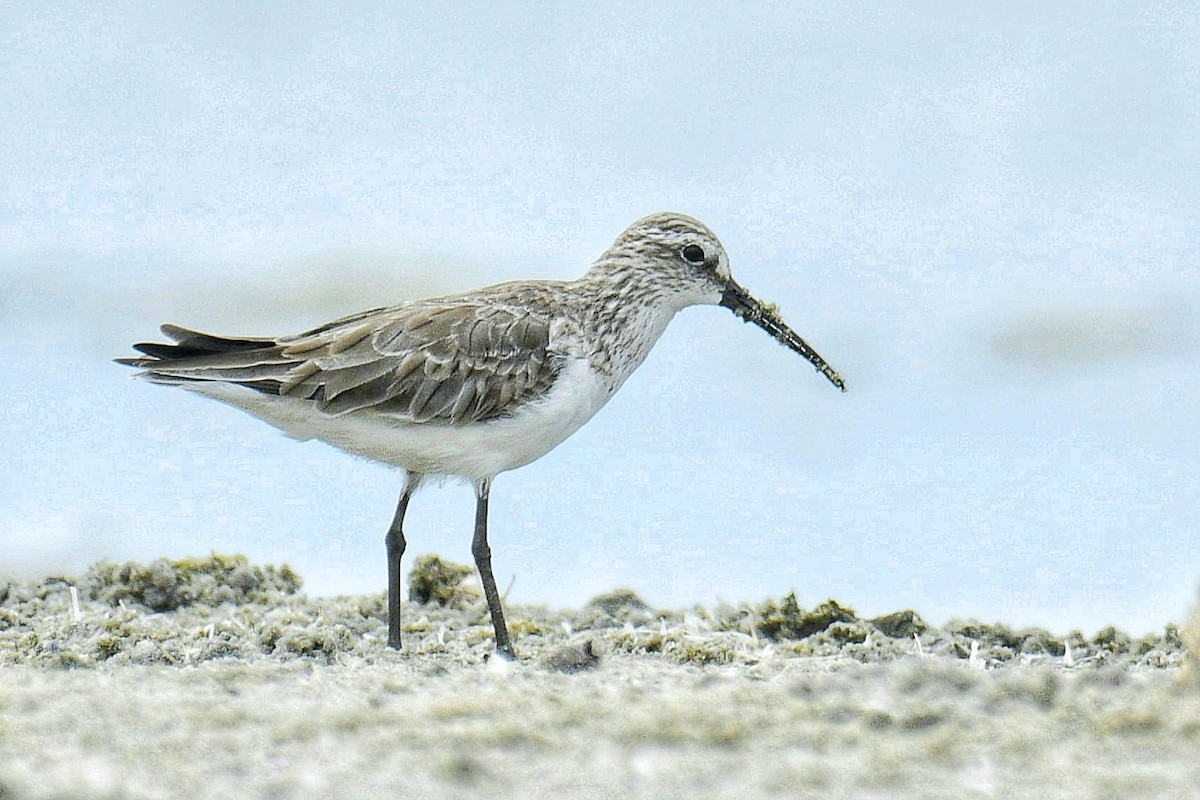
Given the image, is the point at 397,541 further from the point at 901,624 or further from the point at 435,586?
the point at 901,624

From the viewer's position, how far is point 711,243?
7.77 metres

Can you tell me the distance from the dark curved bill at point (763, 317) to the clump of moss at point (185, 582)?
7.74 feet

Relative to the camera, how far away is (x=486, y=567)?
710 centimetres

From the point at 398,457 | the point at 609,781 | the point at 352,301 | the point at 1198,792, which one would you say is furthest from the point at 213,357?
the point at 352,301

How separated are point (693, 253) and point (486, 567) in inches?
68.0

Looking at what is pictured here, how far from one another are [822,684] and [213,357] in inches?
132

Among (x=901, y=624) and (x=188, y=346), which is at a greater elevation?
(x=188, y=346)

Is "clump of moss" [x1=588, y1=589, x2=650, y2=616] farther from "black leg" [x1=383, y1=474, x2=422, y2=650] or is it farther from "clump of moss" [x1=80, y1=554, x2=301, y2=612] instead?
"clump of moss" [x1=80, y1=554, x2=301, y2=612]

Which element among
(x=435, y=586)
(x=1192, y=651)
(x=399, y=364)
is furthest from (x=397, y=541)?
(x=1192, y=651)

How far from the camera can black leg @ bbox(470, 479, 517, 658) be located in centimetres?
671

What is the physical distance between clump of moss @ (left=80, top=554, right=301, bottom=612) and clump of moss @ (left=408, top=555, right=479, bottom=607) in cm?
53

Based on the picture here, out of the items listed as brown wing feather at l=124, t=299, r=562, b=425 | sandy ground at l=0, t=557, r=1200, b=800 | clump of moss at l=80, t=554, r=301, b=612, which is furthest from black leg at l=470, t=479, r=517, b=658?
clump of moss at l=80, t=554, r=301, b=612

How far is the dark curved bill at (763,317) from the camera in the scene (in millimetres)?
7938

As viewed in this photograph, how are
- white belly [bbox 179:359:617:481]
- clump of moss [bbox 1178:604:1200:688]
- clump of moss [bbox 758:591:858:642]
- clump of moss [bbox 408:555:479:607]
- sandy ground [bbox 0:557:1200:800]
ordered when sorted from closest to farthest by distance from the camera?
sandy ground [bbox 0:557:1200:800] → clump of moss [bbox 1178:604:1200:688] → clump of moss [bbox 758:591:858:642] → white belly [bbox 179:359:617:481] → clump of moss [bbox 408:555:479:607]
